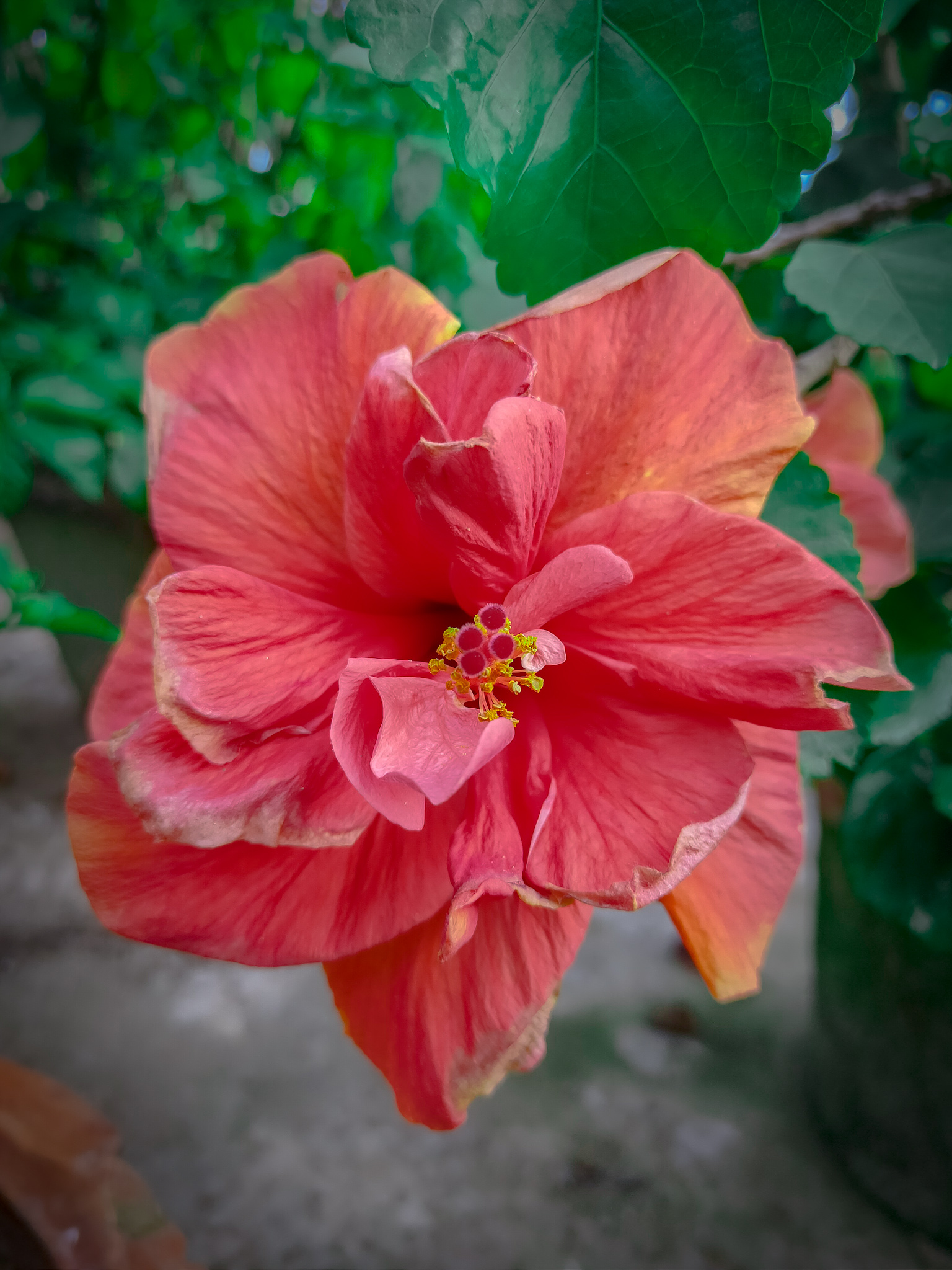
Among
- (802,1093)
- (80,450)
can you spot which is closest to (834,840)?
(802,1093)

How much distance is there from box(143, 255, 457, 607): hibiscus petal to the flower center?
5 cm

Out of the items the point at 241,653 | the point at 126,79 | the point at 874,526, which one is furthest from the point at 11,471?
the point at 874,526

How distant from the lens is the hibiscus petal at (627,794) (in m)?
0.23

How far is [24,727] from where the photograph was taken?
4.54 ft

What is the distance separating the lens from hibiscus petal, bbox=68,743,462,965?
279mm

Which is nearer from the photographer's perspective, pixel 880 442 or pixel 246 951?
pixel 246 951

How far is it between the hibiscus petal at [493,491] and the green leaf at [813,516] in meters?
0.14

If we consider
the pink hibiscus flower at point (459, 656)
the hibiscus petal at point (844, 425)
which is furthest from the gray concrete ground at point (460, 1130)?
the hibiscus petal at point (844, 425)

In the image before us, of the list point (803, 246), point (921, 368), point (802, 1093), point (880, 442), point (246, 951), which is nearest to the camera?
point (246, 951)

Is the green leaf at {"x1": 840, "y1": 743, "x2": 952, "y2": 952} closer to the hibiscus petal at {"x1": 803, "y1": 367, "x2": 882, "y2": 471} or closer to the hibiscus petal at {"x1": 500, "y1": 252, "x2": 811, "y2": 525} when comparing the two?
the hibiscus petal at {"x1": 803, "y1": 367, "x2": 882, "y2": 471}

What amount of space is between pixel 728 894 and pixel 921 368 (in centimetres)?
53

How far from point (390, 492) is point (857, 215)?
322 millimetres

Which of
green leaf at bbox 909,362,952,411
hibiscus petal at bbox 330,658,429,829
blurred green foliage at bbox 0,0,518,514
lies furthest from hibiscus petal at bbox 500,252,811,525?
green leaf at bbox 909,362,952,411

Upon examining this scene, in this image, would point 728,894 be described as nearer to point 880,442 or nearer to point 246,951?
point 246,951
